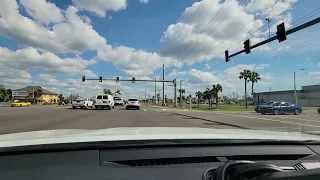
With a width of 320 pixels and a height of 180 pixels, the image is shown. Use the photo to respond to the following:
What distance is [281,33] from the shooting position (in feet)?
64.7

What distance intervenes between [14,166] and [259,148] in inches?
76.9

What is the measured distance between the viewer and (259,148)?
2.98 meters

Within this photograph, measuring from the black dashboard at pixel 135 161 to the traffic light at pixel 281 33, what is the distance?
1789 cm

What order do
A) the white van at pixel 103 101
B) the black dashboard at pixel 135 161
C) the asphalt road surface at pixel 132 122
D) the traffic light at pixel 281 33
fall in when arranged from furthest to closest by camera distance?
1. the white van at pixel 103 101
2. the traffic light at pixel 281 33
3. the asphalt road surface at pixel 132 122
4. the black dashboard at pixel 135 161

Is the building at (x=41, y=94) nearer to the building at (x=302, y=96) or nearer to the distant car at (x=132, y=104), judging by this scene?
the building at (x=302, y=96)

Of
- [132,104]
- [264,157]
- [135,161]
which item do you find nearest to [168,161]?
[135,161]

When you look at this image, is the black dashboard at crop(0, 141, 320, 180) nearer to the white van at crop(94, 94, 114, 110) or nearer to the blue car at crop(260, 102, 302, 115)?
the blue car at crop(260, 102, 302, 115)

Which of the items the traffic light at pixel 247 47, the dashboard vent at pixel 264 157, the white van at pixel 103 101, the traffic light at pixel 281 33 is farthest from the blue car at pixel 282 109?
the dashboard vent at pixel 264 157

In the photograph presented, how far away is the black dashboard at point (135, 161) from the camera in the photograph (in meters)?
2.44

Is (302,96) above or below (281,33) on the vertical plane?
below

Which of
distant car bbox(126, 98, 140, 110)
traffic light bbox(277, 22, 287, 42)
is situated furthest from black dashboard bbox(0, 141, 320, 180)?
distant car bbox(126, 98, 140, 110)

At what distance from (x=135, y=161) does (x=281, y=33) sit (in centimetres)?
1888

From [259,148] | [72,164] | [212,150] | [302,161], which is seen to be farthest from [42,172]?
[302,161]

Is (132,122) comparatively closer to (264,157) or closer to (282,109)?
(264,157)
